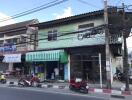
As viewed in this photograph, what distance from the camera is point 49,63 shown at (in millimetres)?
31375

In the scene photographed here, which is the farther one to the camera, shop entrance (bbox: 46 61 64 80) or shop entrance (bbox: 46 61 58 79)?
shop entrance (bbox: 46 61 58 79)

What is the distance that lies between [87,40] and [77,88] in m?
6.92

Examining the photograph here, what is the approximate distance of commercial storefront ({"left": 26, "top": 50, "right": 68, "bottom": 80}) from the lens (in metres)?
28.5

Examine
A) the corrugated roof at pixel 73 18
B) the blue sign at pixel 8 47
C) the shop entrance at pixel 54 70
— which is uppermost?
the corrugated roof at pixel 73 18

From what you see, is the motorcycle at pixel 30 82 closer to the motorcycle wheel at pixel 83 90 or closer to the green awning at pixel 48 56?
the green awning at pixel 48 56

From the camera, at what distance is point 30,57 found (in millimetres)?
31078

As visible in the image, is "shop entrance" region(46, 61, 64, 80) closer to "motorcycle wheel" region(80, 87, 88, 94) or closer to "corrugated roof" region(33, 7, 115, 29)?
"corrugated roof" region(33, 7, 115, 29)

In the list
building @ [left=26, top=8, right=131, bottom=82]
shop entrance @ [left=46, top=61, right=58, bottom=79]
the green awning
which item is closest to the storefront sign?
building @ [left=26, top=8, right=131, bottom=82]

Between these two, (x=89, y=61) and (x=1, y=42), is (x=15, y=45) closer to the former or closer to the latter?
(x=1, y=42)

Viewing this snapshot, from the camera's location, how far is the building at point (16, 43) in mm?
33344

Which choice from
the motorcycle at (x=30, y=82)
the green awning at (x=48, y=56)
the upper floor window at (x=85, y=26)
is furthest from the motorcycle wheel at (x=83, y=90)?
the upper floor window at (x=85, y=26)

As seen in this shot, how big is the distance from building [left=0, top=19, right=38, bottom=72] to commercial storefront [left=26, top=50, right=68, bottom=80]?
6.29ft

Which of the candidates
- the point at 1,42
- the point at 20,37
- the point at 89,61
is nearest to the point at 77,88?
the point at 89,61

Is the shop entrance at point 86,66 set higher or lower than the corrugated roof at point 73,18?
lower
